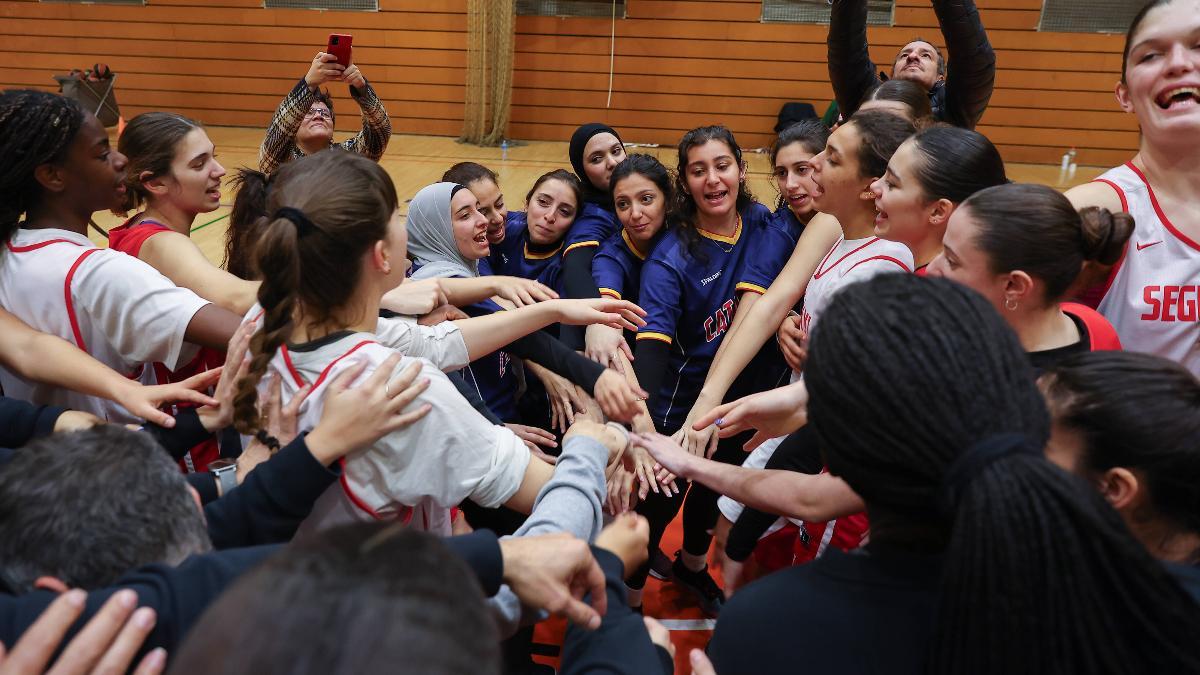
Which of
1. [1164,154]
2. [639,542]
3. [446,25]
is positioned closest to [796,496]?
[639,542]

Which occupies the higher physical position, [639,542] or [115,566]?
[115,566]

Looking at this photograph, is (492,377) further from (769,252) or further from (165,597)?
(165,597)

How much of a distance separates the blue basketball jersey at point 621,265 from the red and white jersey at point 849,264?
0.84 meters

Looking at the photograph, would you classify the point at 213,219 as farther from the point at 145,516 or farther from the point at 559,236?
the point at 145,516

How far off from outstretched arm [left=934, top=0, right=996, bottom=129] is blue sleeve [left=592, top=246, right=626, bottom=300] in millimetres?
1611

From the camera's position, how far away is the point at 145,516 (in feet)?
3.37

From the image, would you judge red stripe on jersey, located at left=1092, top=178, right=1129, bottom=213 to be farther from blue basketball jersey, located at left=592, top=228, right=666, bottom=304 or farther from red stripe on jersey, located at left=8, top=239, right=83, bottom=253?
red stripe on jersey, located at left=8, top=239, right=83, bottom=253

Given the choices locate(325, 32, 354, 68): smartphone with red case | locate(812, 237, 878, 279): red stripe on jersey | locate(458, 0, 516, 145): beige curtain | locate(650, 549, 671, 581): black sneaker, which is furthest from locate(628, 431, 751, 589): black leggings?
locate(458, 0, 516, 145): beige curtain

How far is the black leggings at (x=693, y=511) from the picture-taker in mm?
2814

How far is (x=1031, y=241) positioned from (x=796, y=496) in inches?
30.5

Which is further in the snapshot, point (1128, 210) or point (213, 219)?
point (213, 219)

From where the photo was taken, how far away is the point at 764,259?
2975mm

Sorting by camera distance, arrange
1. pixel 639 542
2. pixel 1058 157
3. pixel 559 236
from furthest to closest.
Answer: pixel 1058 157, pixel 559 236, pixel 639 542

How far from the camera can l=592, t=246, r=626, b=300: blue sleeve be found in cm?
306
